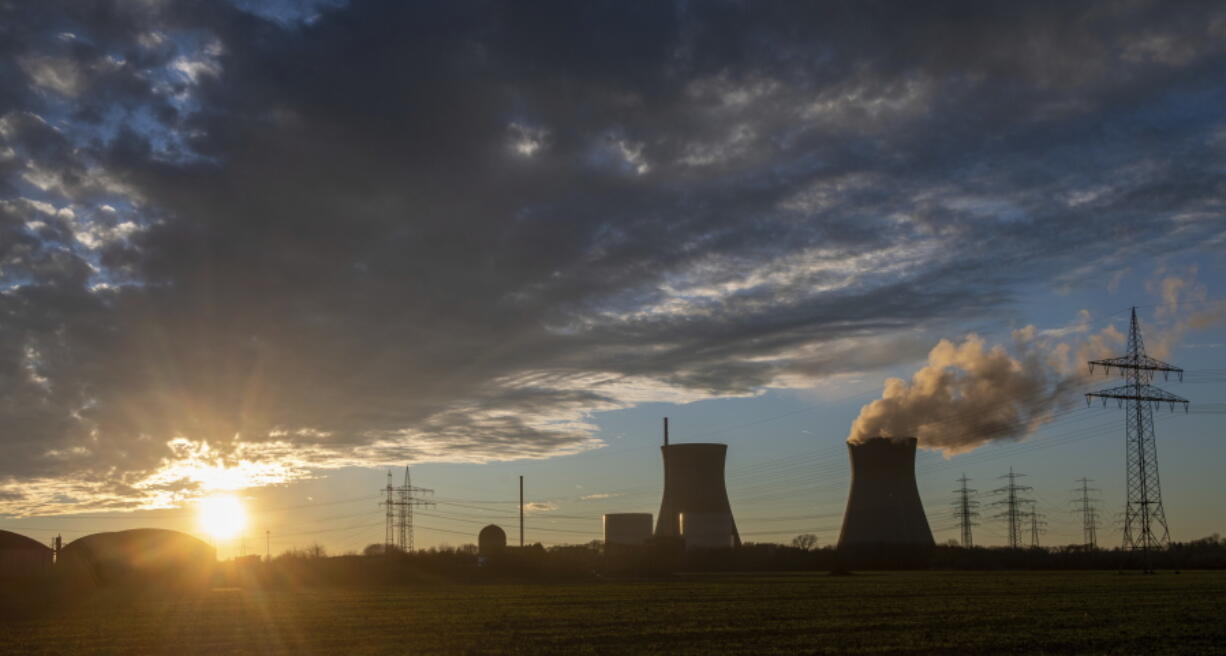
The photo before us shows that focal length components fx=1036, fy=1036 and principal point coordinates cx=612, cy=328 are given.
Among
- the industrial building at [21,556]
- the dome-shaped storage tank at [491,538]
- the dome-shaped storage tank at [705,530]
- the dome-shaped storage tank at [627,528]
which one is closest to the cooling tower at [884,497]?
the dome-shaped storage tank at [705,530]

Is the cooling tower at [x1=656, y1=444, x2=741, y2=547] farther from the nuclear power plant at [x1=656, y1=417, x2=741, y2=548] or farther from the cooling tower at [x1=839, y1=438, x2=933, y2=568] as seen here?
the cooling tower at [x1=839, y1=438, x2=933, y2=568]

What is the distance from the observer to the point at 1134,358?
62000mm

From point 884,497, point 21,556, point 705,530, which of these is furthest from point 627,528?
point 21,556

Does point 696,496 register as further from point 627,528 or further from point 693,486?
point 627,528

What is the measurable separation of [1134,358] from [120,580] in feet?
197

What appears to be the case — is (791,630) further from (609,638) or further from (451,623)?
(451,623)

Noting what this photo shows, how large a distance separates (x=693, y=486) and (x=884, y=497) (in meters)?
14.4

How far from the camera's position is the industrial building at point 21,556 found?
53.4 metres

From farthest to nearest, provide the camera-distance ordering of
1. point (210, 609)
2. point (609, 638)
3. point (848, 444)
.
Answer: point (848, 444), point (210, 609), point (609, 638)

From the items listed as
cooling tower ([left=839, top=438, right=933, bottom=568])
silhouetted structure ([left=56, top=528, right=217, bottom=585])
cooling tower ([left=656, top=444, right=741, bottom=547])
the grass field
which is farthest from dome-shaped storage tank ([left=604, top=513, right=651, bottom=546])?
the grass field

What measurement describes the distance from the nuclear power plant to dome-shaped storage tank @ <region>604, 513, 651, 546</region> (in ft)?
20.0

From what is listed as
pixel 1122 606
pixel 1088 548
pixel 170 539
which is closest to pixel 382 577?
pixel 170 539

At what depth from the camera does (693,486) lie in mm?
76938

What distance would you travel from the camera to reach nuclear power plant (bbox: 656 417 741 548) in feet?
249
